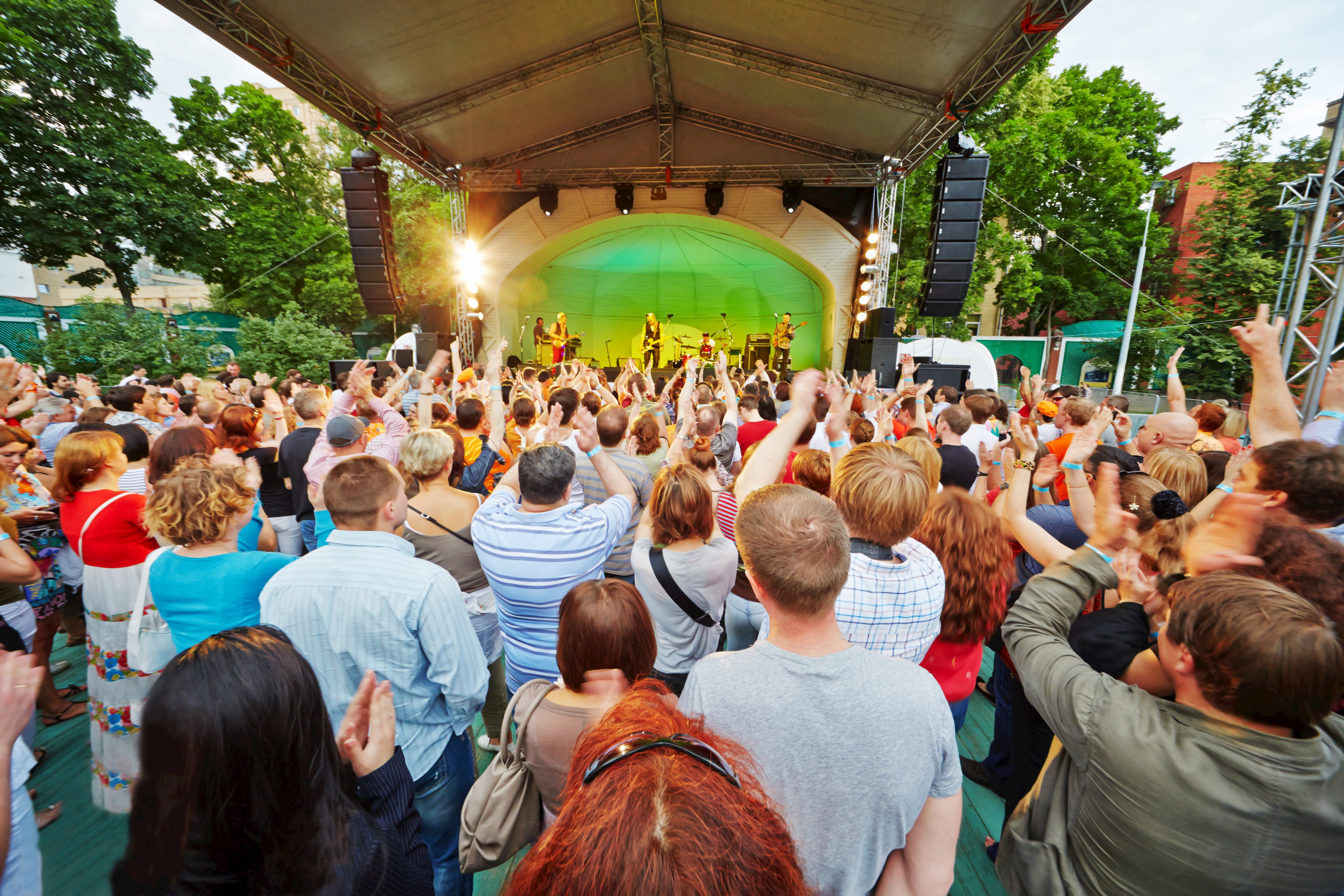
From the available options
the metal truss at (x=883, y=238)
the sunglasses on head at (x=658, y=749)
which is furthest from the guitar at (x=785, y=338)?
the sunglasses on head at (x=658, y=749)

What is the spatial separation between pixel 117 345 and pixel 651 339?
1257 cm

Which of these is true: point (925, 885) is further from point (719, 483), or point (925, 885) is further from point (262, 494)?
point (262, 494)

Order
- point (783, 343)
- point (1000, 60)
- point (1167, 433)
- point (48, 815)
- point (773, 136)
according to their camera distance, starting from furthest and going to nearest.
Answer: point (783, 343) < point (773, 136) < point (1000, 60) < point (1167, 433) < point (48, 815)

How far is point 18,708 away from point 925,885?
1.72 meters

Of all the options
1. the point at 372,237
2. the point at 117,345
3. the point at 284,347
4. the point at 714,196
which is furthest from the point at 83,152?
the point at 714,196

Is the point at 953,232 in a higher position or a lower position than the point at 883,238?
lower

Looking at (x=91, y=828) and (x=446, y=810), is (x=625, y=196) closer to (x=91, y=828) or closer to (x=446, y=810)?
(x=91, y=828)

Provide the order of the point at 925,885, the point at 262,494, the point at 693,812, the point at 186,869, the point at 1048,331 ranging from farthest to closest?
1. the point at 1048,331
2. the point at 262,494
3. the point at 925,885
4. the point at 186,869
5. the point at 693,812

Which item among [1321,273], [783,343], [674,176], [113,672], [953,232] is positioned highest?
[674,176]

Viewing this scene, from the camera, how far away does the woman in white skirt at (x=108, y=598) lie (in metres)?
2.19

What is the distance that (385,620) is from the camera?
1.57 m

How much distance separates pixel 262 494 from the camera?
3.57 metres

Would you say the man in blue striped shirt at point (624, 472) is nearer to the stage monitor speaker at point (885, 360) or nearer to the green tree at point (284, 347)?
the stage monitor speaker at point (885, 360)

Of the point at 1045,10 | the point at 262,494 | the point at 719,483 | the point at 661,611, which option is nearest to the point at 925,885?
the point at 661,611
